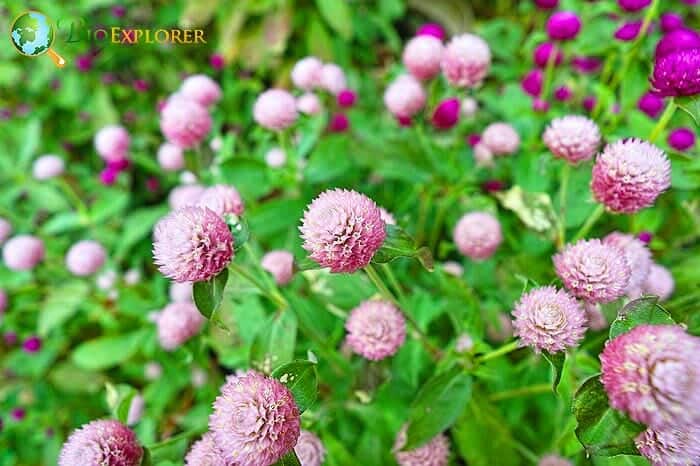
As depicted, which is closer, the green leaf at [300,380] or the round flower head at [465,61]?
the green leaf at [300,380]

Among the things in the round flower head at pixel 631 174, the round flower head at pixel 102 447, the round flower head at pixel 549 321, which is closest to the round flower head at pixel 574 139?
the round flower head at pixel 631 174

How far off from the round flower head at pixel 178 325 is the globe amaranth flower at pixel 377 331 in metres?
0.41

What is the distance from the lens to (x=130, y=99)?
7.48 ft

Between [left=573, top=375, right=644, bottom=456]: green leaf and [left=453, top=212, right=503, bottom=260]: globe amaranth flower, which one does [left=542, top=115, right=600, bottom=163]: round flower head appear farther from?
[left=573, top=375, right=644, bottom=456]: green leaf

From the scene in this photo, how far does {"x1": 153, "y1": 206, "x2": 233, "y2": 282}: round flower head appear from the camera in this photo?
757 millimetres

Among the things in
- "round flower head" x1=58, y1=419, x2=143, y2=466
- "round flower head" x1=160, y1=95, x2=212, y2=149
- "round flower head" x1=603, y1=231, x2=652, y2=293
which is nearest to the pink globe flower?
"round flower head" x1=160, y1=95, x2=212, y2=149

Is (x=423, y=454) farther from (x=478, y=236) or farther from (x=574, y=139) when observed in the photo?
(x=574, y=139)

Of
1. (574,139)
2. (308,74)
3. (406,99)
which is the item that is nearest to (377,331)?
(574,139)

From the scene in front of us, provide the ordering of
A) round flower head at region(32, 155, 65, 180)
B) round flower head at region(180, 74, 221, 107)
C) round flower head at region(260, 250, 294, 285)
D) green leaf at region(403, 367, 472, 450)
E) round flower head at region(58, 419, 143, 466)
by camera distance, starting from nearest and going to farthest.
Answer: round flower head at region(58, 419, 143, 466)
green leaf at region(403, 367, 472, 450)
round flower head at region(260, 250, 294, 285)
round flower head at region(180, 74, 221, 107)
round flower head at region(32, 155, 65, 180)

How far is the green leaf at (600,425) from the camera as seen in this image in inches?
24.3

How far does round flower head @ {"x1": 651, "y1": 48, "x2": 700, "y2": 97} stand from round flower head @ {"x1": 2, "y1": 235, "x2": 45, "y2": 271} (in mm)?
1635

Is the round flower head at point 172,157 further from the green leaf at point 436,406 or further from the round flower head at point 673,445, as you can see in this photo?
the round flower head at point 673,445

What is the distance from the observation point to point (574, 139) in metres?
0.98

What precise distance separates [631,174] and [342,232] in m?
0.47
